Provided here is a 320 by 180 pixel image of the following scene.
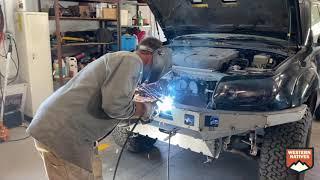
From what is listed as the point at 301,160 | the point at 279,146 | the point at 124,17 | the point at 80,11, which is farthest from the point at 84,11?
the point at 301,160

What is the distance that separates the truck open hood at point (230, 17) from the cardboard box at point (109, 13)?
208cm

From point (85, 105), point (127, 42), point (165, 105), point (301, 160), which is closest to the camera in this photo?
point (301, 160)

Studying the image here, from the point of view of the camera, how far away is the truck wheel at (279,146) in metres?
2.31

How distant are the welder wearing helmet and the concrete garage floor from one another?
3.62ft

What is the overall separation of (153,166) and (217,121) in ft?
3.80

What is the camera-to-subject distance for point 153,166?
3117 millimetres

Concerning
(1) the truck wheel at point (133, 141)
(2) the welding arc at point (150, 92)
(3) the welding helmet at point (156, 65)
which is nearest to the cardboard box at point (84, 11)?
(1) the truck wheel at point (133, 141)

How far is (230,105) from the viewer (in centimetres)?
231

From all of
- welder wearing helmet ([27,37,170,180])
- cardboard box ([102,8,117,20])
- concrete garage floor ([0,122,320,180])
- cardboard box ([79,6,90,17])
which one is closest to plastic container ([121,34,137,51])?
cardboard box ([102,8,117,20])

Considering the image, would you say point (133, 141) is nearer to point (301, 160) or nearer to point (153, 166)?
point (153, 166)

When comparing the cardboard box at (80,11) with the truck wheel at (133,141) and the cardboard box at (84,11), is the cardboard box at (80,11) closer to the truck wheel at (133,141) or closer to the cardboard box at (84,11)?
the cardboard box at (84,11)

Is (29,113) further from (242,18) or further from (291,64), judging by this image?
(291,64)

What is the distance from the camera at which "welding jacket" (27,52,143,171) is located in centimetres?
169

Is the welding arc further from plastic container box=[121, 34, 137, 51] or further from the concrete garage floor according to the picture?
plastic container box=[121, 34, 137, 51]
